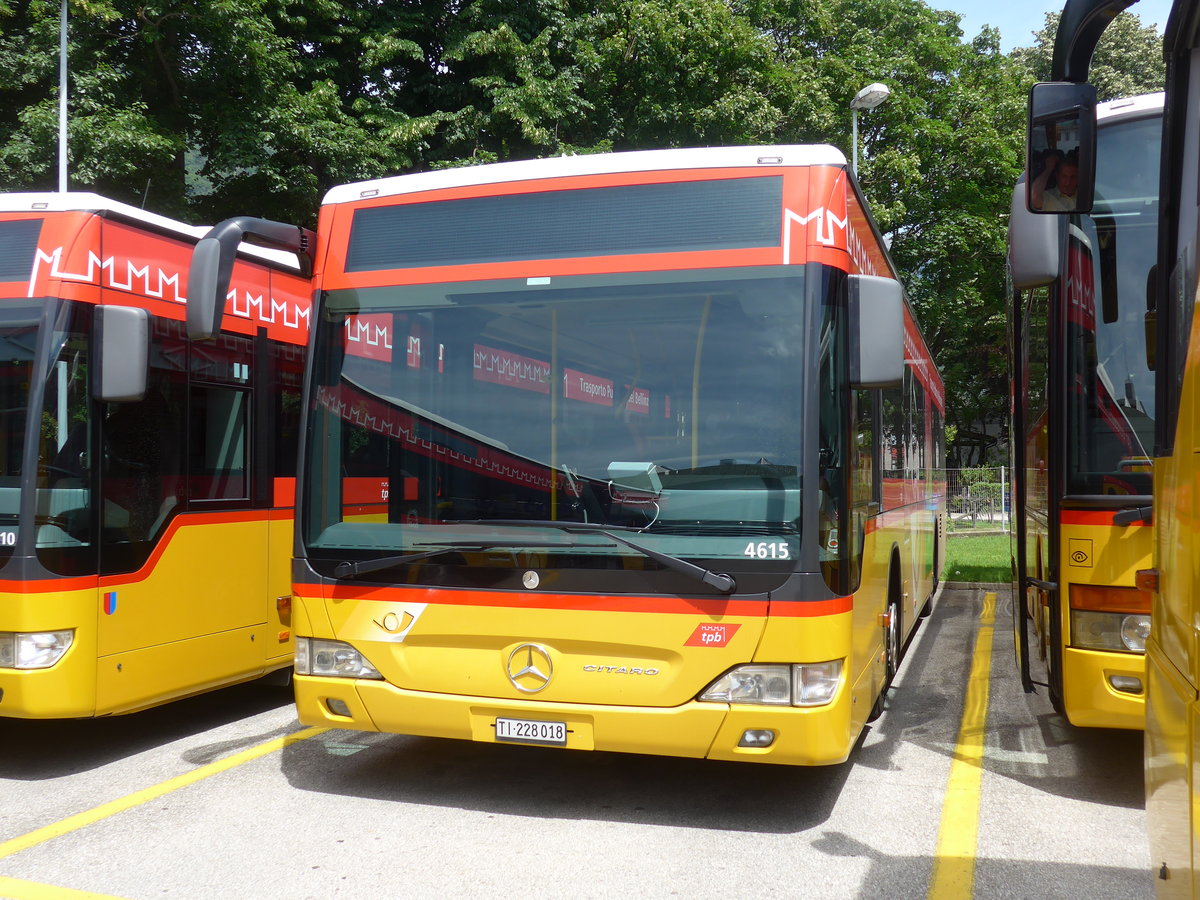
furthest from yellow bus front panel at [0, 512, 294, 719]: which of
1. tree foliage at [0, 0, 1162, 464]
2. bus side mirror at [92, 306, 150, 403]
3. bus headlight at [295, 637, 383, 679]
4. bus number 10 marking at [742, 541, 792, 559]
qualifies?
tree foliage at [0, 0, 1162, 464]

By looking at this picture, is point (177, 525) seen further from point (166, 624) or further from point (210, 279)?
point (210, 279)

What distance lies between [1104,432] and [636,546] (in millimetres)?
2408

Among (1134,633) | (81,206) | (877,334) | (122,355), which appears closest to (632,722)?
(877,334)

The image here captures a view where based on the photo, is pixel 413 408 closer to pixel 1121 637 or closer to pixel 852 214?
pixel 852 214

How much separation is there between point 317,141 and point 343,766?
13.8m

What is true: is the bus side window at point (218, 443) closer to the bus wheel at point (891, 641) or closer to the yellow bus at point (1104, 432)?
the bus wheel at point (891, 641)

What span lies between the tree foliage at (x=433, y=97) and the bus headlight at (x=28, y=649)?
42.3 ft

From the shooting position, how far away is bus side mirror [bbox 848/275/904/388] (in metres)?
4.86

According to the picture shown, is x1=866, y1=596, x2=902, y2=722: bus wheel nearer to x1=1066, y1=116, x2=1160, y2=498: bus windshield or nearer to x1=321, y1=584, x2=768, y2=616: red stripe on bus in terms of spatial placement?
x1=1066, y1=116, x2=1160, y2=498: bus windshield

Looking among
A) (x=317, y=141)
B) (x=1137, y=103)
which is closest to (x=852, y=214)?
(x=1137, y=103)

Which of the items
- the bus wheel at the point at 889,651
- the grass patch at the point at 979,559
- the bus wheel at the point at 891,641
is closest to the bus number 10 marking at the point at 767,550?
the bus wheel at the point at 889,651

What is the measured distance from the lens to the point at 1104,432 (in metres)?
5.43

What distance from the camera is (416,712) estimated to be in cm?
514

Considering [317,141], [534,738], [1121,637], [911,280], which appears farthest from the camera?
[911,280]
